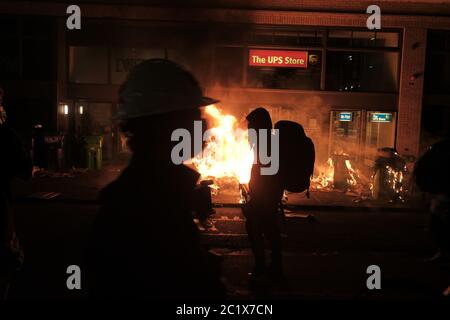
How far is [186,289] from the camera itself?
1832 millimetres

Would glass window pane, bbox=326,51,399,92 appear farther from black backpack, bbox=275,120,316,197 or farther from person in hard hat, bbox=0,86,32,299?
person in hard hat, bbox=0,86,32,299

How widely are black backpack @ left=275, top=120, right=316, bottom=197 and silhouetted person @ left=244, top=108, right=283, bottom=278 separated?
0.59ft

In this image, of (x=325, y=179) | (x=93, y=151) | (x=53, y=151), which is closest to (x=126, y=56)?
(x=93, y=151)

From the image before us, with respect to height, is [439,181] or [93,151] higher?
[439,181]

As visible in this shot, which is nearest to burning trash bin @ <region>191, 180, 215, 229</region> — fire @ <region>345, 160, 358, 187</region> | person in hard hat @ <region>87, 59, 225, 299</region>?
person in hard hat @ <region>87, 59, 225, 299</region>

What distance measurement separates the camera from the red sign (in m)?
15.7

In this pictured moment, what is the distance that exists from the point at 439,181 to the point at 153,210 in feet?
10.5

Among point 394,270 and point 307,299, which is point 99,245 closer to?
point 307,299

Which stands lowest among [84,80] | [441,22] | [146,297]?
[146,297]

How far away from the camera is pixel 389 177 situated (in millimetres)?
11930

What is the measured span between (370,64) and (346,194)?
5672mm

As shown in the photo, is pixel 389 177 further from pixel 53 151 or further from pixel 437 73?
pixel 53 151

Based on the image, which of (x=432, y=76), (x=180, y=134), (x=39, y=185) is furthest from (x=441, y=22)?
(x=180, y=134)
